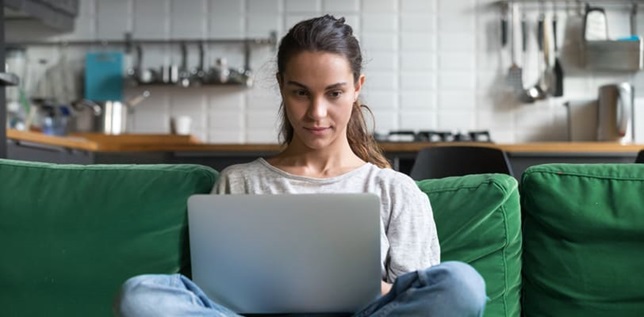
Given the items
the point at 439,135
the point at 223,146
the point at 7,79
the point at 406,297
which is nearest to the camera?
the point at 406,297

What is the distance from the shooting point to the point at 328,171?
5.64ft

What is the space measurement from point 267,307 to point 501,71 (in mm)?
3180

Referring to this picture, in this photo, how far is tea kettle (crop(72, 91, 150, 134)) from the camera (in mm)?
4219

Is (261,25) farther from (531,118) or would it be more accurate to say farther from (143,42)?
(531,118)

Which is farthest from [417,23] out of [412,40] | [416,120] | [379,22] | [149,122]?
[149,122]

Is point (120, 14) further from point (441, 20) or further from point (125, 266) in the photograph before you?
point (125, 266)

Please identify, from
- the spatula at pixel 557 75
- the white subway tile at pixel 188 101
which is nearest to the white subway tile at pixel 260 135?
the white subway tile at pixel 188 101

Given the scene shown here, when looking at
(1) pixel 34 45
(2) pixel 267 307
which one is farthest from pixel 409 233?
(1) pixel 34 45

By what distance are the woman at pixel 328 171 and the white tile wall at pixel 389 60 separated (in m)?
2.50

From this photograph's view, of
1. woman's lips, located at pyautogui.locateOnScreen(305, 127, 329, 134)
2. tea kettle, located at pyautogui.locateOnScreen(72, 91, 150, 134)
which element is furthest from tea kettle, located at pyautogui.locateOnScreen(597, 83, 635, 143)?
woman's lips, located at pyautogui.locateOnScreen(305, 127, 329, 134)

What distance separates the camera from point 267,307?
1385 millimetres

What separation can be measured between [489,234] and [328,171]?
368mm

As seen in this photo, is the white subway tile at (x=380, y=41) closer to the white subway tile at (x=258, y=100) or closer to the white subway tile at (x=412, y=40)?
the white subway tile at (x=412, y=40)

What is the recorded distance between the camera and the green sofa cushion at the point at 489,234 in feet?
5.46
